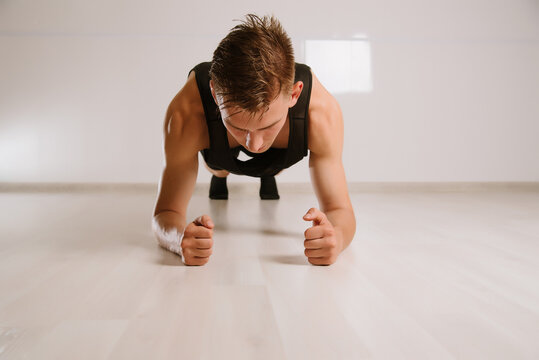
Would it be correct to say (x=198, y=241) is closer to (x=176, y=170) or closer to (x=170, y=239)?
(x=170, y=239)

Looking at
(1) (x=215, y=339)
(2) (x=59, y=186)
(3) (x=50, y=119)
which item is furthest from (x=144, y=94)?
(1) (x=215, y=339)

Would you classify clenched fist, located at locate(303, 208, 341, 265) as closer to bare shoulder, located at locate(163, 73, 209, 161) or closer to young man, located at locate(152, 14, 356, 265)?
young man, located at locate(152, 14, 356, 265)

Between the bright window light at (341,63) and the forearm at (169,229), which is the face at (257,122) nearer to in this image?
the forearm at (169,229)

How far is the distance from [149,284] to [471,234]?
3.93 feet

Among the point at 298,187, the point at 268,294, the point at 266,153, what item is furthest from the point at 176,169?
the point at 298,187

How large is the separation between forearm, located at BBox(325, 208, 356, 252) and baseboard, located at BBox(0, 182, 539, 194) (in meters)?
1.69

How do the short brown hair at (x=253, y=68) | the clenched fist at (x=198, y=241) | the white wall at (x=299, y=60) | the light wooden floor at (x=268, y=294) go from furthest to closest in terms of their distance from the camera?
1. the white wall at (x=299, y=60)
2. the clenched fist at (x=198, y=241)
3. the short brown hair at (x=253, y=68)
4. the light wooden floor at (x=268, y=294)

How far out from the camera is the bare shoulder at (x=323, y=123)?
1.37 meters

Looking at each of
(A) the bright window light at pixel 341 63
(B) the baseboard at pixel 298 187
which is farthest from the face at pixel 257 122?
(A) the bright window light at pixel 341 63

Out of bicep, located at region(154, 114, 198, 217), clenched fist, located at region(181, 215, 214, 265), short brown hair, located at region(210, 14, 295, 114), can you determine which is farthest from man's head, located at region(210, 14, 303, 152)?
bicep, located at region(154, 114, 198, 217)

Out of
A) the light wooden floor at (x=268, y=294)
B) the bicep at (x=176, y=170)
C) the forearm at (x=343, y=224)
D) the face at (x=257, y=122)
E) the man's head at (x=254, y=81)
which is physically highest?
the man's head at (x=254, y=81)

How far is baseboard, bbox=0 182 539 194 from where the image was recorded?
119 inches

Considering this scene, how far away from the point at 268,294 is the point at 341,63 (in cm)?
239

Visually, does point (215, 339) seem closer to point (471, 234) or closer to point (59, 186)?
point (471, 234)
